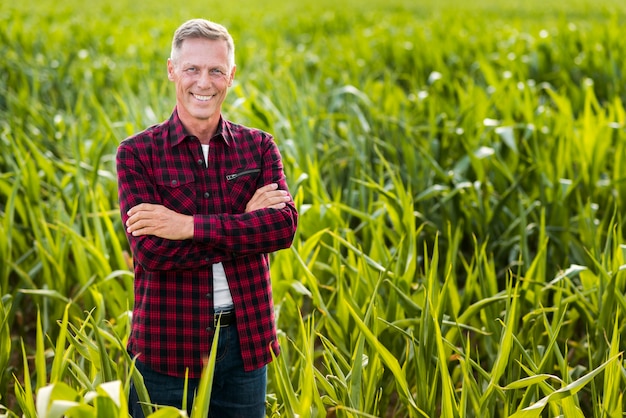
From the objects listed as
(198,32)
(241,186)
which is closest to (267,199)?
(241,186)

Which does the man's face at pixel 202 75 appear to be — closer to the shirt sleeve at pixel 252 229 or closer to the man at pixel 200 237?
the man at pixel 200 237

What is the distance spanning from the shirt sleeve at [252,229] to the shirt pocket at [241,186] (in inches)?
0.9

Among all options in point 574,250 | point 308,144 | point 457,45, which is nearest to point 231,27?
point 457,45

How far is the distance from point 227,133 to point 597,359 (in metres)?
1.00

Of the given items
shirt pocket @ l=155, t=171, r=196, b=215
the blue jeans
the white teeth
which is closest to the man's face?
the white teeth

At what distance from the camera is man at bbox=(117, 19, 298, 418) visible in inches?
56.9

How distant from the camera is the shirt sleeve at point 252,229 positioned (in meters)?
1.44

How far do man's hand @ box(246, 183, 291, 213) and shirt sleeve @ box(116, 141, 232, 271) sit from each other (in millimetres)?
105

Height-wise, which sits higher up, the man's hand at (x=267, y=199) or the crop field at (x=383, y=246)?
the man's hand at (x=267, y=199)

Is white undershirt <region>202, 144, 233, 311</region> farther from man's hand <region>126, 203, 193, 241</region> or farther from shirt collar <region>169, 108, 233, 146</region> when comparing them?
shirt collar <region>169, 108, 233, 146</region>

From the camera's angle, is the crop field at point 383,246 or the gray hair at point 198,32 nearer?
the gray hair at point 198,32

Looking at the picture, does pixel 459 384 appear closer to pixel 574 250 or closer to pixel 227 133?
pixel 574 250

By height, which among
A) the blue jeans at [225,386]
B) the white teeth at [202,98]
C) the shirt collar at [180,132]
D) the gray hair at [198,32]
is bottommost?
the blue jeans at [225,386]

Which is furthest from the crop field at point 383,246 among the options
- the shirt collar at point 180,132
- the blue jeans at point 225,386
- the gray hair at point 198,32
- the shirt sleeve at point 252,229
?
the gray hair at point 198,32
